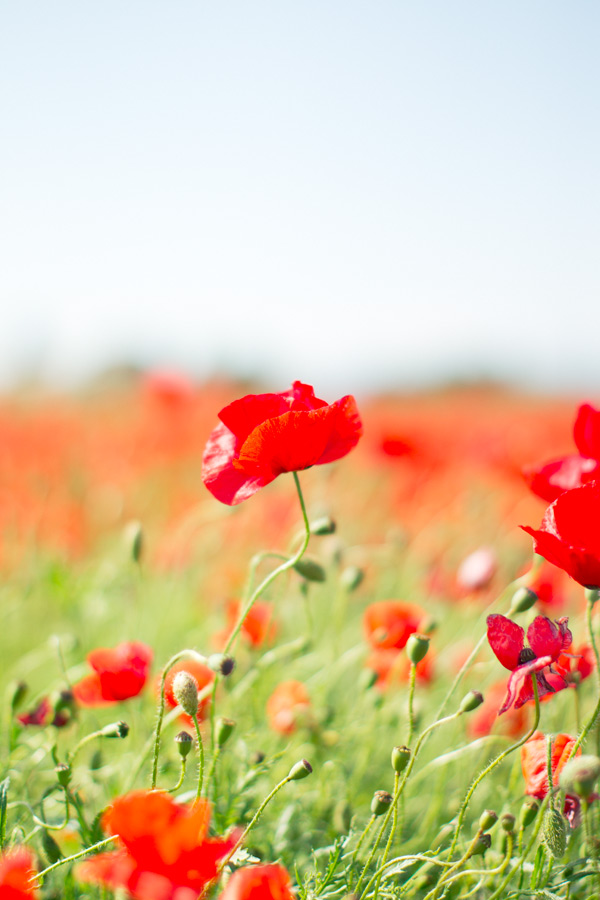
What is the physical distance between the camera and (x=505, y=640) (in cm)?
76

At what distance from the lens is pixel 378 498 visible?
3430 mm

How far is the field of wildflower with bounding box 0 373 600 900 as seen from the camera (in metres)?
0.77

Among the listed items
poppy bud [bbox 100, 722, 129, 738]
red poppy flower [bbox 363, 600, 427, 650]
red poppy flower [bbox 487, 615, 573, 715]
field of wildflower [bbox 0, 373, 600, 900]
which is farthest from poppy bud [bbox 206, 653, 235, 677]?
red poppy flower [bbox 363, 600, 427, 650]

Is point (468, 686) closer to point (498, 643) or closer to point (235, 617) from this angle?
point (235, 617)

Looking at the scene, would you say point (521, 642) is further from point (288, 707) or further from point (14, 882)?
point (288, 707)

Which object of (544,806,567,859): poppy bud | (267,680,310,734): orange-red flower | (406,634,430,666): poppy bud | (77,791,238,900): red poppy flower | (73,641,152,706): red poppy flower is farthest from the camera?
(267,680,310,734): orange-red flower

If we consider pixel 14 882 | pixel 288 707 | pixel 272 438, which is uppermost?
pixel 272 438

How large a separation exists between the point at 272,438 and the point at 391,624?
0.59 m

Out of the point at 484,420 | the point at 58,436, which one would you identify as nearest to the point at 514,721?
the point at 58,436

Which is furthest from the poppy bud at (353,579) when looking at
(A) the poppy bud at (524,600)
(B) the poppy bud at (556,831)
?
(B) the poppy bud at (556,831)

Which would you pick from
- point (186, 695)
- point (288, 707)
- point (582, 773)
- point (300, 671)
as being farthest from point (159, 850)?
point (300, 671)

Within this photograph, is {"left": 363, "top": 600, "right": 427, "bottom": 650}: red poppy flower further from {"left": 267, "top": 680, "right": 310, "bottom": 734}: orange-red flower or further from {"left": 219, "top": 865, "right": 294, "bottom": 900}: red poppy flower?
{"left": 219, "top": 865, "right": 294, "bottom": 900}: red poppy flower

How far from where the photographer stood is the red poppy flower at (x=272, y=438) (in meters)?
0.82

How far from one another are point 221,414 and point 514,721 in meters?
0.85
